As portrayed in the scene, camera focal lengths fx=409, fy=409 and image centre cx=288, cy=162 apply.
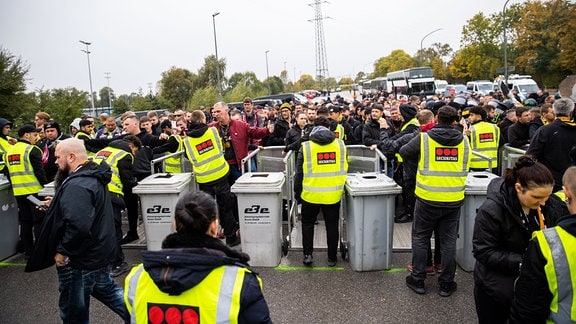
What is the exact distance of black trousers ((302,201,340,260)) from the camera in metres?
5.20

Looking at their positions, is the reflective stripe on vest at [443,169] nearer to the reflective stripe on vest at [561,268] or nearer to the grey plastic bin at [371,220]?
the grey plastic bin at [371,220]

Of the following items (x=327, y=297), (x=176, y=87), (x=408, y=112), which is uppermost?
(x=176, y=87)

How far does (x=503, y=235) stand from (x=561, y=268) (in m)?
0.68

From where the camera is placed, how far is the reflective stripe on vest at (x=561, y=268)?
6.60 ft

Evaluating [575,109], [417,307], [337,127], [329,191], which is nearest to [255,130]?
[337,127]

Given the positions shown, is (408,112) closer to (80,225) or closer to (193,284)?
(80,225)

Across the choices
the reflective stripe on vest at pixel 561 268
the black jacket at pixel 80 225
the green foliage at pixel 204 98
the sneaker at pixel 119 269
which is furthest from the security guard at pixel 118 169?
the green foliage at pixel 204 98

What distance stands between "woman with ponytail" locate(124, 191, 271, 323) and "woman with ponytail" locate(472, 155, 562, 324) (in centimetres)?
163

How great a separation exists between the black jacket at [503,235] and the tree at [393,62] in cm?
8671

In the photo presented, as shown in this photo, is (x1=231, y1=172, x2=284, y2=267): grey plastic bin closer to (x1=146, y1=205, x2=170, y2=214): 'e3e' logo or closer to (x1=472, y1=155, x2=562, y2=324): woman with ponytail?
(x1=146, y1=205, x2=170, y2=214): 'e3e' logo

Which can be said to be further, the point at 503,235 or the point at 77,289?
the point at 77,289

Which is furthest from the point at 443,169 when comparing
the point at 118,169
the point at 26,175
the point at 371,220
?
the point at 26,175

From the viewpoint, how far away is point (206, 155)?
19.4ft

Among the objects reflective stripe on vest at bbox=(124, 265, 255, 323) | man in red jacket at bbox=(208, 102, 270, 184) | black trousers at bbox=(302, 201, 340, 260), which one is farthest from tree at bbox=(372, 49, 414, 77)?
reflective stripe on vest at bbox=(124, 265, 255, 323)
